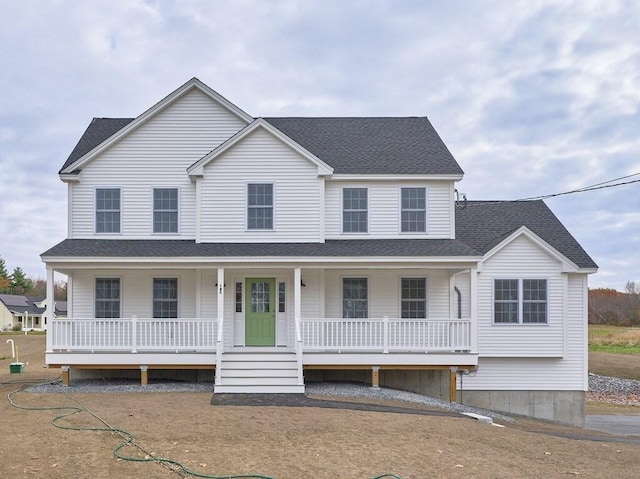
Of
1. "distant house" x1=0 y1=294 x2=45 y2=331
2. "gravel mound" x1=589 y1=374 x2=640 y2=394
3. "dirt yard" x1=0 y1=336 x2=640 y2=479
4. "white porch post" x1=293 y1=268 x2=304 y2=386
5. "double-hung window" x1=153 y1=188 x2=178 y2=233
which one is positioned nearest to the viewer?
"dirt yard" x1=0 y1=336 x2=640 y2=479

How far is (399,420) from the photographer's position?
1181 cm

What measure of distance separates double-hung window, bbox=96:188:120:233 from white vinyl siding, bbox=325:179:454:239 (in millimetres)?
6295

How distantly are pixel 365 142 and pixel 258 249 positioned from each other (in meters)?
5.63

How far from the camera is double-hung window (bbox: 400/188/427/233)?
1822 cm

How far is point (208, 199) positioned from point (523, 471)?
11642 mm

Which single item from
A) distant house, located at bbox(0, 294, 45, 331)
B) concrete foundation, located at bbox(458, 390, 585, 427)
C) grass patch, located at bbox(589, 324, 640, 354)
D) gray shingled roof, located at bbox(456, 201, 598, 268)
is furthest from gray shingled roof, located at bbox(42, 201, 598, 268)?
distant house, located at bbox(0, 294, 45, 331)

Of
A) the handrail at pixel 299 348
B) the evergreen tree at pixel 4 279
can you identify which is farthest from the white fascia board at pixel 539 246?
the evergreen tree at pixel 4 279

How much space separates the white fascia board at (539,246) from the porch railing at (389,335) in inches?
120

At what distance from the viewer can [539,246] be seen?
18156 millimetres

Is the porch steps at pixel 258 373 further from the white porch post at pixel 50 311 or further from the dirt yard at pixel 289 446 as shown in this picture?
the white porch post at pixel 50 311

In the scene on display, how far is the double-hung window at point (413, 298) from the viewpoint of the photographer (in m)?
18.0

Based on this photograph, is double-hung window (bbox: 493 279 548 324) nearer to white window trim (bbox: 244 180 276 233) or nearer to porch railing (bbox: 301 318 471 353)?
porch railing (bbox: 301 318 471 353)

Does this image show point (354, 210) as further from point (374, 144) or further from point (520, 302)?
point (520, 302)

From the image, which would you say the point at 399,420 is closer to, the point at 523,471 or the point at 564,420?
the point at 523,471
